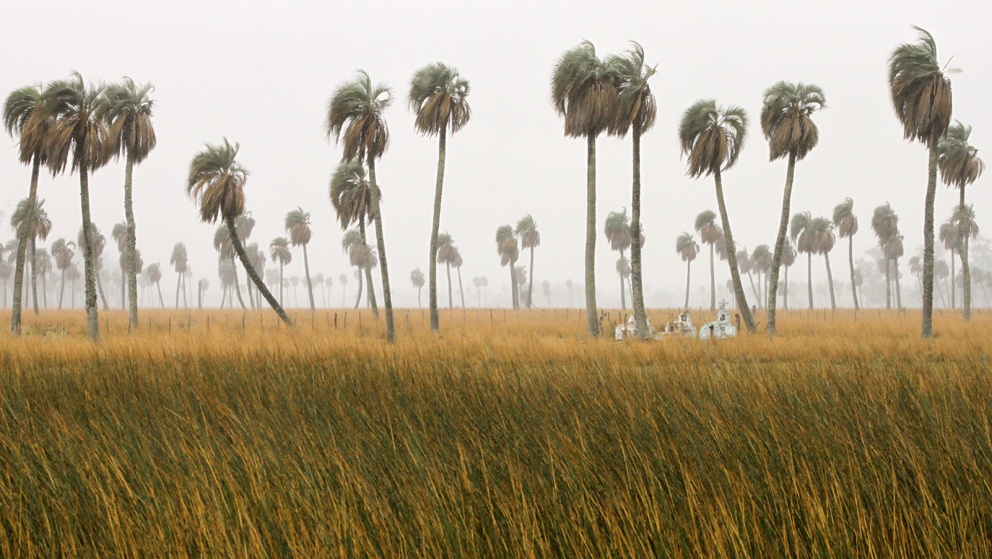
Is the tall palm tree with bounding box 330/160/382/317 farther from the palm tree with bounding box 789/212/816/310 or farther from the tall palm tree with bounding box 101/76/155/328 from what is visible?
the palm tree with bounding box 789/212/816/310

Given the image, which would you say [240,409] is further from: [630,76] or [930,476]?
[630,76]

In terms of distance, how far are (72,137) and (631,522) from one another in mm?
22862

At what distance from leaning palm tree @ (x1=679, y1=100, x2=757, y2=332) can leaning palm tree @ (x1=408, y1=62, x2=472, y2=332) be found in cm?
882

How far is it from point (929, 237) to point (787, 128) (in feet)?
19.7

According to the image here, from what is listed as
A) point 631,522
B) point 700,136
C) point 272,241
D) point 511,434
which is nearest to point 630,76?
point 700,136

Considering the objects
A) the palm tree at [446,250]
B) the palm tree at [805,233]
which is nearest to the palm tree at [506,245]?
the palm tree at [446,250]

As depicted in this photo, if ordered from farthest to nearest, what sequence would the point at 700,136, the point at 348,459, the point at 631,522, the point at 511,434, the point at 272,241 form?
1. the point at 272,241
2. the point at 700,136
3. the point at 511,434
4. the point at 348,459
5. the point at 631,522

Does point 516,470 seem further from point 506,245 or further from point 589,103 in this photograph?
point 506,245

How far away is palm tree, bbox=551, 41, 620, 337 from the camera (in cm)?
1938

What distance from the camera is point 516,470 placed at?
11.0 feet

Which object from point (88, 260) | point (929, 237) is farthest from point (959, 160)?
point (88, 260)

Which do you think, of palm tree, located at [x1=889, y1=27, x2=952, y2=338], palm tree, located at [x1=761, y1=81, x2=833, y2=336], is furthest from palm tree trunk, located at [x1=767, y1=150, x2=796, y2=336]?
palm tree, located at [x1=889, y1=27, x2=952, y2=338]

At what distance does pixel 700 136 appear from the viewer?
69.2ft

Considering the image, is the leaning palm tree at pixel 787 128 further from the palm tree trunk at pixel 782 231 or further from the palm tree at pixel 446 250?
the palm tree at pixel 446 250
